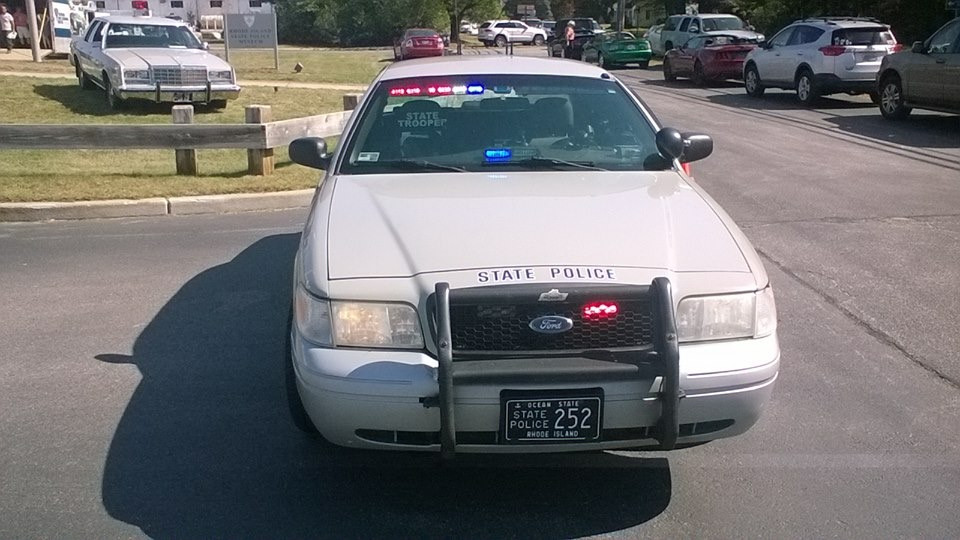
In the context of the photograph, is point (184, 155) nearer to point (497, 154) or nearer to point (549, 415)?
point (497, 154)

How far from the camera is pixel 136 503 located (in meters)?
3.96

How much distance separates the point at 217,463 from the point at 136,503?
17.1 inches

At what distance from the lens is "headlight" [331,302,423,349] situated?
3.61 m

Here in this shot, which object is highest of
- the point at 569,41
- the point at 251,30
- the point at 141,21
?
the point at 141,21

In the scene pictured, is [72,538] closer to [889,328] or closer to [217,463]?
[217,463]

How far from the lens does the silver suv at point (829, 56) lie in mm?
19203

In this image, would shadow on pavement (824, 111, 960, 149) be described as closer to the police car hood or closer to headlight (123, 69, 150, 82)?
the police car hood

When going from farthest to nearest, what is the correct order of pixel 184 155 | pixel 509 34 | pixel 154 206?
pixel 509 34
pixel 184 155
pixel 154 206

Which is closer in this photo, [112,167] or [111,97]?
[112,167]

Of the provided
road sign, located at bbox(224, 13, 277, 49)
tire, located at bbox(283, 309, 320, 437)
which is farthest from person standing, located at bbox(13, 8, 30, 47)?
tire, located at bbox(283, 309, 320, 437)

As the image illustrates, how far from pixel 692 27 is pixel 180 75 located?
2324 cm

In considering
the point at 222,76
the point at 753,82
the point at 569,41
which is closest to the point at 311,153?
the point at 222,76

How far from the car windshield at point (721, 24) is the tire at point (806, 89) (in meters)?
13.1

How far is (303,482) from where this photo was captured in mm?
4145
